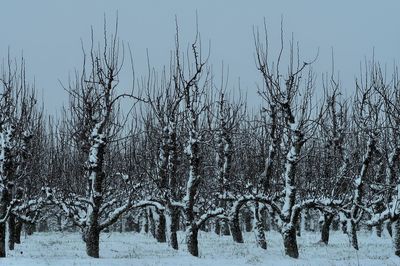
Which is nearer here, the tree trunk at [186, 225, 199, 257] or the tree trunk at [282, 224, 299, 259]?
the tree trunk at [282, 224, 299, 259]

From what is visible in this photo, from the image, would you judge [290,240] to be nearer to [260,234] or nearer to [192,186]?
[192,186]

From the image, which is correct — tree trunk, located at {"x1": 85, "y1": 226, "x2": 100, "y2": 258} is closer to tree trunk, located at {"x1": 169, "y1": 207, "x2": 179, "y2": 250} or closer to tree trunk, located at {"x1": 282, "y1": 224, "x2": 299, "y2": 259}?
tree trunk, located at {"x1": 169, "y1": 207, "x2": 179, "y2": 250}

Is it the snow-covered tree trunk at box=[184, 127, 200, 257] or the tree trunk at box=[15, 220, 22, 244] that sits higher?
the snow-covered tree trunk at box=[184, 127, 200, 257]

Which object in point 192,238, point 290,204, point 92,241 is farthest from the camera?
point 192,238

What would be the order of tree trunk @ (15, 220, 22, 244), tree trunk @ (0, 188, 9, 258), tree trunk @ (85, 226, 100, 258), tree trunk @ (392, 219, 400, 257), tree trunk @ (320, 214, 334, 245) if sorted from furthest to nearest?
tree trunk @ (15, 220, 22, 244), tree trunk @ (320, 214, 334, 245), tree trunk @ (85, 226, 100, 258), tree trunk @ (392, 219, 400, 257), tree trunk @ (0, 188, 9, 258)

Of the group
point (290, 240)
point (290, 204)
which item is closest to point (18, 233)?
point (290, 240)

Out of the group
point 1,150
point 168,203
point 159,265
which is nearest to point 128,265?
point 159,265

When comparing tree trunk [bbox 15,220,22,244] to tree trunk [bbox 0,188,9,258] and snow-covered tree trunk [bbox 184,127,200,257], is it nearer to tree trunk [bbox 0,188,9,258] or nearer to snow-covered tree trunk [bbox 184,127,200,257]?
tree trunk [bbox 0,188,9,258]

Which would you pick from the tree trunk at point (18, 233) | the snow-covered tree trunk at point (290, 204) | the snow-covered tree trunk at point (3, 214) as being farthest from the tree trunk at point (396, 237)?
the tree trunk at point (18, 233)

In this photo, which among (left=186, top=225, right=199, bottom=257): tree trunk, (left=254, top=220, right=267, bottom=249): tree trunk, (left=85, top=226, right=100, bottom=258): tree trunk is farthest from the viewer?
(left=254, top=220, right=267, bottom=249): tree trunk

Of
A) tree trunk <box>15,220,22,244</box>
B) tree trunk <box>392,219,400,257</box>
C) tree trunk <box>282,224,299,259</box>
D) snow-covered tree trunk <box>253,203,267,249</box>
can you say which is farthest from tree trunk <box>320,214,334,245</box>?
tree trunk <box>15,220,22,244</box>

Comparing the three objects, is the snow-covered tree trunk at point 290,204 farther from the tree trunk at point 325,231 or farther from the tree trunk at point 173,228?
the tree trunk at point 325,231

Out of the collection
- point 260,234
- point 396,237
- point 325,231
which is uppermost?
point 396,237

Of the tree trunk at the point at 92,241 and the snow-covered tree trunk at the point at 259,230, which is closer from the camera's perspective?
the tree trunk at the point at 92,241
